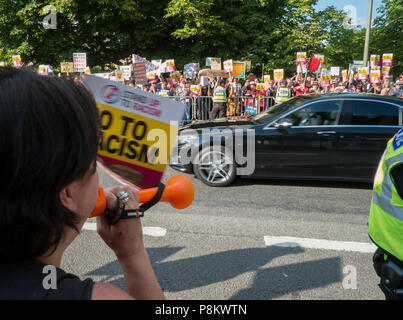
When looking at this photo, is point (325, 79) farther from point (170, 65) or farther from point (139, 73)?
point (139, 73)

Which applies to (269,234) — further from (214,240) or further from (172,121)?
(172,121)

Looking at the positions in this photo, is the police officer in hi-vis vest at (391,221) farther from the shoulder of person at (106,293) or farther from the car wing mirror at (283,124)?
the car wing mirror at (283,124)

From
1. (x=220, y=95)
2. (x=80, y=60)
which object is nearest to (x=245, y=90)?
(x=220, y=95)

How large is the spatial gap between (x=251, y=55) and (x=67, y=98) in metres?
21.9

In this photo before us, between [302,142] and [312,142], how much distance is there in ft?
0.53

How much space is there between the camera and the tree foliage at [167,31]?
814 inches

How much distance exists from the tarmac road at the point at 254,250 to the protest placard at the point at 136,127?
1808 mm

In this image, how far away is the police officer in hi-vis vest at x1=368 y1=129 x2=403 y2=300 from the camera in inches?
56.6

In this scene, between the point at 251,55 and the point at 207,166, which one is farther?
the point at 251,55

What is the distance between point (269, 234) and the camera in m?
3.78

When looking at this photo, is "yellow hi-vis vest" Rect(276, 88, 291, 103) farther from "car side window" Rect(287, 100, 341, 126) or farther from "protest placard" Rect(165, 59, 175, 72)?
"car side window" Rect(287, 100, 341, 126)

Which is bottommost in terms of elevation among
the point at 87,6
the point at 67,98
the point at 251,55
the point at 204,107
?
the point at 204,107

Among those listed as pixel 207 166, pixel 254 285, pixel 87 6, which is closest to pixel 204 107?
pixel 207 166

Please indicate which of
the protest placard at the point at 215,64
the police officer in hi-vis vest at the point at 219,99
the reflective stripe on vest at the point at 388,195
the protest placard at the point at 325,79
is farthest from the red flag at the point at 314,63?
the reflective stripe on vest at the point at 388,195
